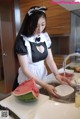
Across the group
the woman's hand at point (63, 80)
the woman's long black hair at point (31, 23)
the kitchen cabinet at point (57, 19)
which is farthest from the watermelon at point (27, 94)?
the kitchen cabinet at point (57, 19)

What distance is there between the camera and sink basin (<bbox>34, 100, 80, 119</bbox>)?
690 millimetres

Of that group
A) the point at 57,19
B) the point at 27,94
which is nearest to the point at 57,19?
the point at 57,19

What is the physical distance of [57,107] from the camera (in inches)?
29.5

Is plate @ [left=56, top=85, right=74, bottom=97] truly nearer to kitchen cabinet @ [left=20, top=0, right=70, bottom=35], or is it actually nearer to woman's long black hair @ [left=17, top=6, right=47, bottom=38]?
woman's long black hair @ [left=17, top=6, right=47, bottom=38]

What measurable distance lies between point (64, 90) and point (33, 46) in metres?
0.42

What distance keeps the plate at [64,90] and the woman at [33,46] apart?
2.8 inches

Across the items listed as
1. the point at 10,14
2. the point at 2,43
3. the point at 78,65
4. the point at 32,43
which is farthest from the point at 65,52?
the point at 10,14

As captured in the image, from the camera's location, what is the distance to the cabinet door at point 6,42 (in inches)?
108

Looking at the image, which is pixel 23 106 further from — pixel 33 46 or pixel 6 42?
pixel 6 42

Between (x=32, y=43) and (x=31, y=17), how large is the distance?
0.19m

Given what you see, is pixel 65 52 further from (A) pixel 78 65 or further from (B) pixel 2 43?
(B) pixel 2 43

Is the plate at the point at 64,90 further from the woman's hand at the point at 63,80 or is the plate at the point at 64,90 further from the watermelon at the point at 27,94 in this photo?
the watermelon at the point at 27,94

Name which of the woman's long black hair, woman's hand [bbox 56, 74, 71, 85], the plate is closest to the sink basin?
the plate

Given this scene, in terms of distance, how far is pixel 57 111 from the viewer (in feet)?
2.43
